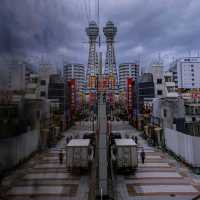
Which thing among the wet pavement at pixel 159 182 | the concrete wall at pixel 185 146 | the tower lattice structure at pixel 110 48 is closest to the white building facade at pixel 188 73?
the tower lattice structure at pixel 110 48

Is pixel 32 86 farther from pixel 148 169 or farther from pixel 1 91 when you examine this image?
pixel 148 169

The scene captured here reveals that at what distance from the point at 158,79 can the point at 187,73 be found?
3999 centimetres

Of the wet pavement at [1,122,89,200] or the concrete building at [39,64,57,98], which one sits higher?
the concrete building at [39,64,57,98]

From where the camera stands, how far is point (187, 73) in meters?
80.6

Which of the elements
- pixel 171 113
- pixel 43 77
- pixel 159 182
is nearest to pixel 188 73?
pixel 171 113

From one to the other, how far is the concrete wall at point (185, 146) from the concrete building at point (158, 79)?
2310 cm

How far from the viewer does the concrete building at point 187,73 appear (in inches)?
3140

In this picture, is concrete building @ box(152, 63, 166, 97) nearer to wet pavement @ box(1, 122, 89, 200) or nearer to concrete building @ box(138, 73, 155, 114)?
concrete building @ box(138, 73, 155, 114)

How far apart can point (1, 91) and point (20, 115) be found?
106 cm

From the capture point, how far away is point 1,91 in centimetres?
436

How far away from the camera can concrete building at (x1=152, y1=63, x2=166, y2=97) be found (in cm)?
4491

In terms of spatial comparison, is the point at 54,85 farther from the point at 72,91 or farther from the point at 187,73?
the point at 187,73

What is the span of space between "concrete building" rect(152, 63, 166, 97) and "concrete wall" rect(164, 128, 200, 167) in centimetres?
2310

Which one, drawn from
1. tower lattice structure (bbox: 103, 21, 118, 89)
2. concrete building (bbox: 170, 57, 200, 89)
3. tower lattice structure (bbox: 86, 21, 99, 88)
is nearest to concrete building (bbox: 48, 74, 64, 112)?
concrete building (bbox: 170, 57, 200, 89)
